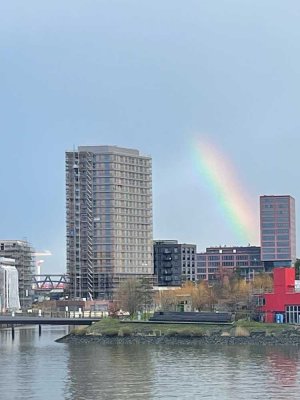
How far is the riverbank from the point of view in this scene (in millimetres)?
71287

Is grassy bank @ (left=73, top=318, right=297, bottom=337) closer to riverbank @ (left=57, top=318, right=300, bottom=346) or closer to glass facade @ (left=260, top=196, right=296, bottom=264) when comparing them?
riverbank @ (left=57, top=318, right=300, bottom=346)

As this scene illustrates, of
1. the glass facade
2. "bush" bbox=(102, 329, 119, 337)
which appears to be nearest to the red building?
"bush" bbox=(102, 329, 119, 337)

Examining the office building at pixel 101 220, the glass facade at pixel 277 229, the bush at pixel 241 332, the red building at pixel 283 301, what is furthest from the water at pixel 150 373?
the glass facade at pixel 277 229

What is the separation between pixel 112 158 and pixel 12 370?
8929cm

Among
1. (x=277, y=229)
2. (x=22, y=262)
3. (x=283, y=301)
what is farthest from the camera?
(x=277, y=229)

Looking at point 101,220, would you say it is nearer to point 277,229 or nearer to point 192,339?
point 277,229

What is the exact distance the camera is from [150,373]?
1965 inches

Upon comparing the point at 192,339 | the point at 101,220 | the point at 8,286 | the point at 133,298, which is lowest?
the point at 192,339

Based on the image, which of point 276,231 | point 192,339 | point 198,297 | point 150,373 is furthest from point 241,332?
point 276,231

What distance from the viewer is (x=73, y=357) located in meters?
61.9

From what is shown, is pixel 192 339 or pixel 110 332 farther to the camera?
pixel 110 332

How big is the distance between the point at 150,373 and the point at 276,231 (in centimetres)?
14794

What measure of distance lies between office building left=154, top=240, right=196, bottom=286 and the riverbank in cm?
8236

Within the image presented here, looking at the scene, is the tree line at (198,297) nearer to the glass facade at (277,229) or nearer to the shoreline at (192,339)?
the shoreline at (192,339)
